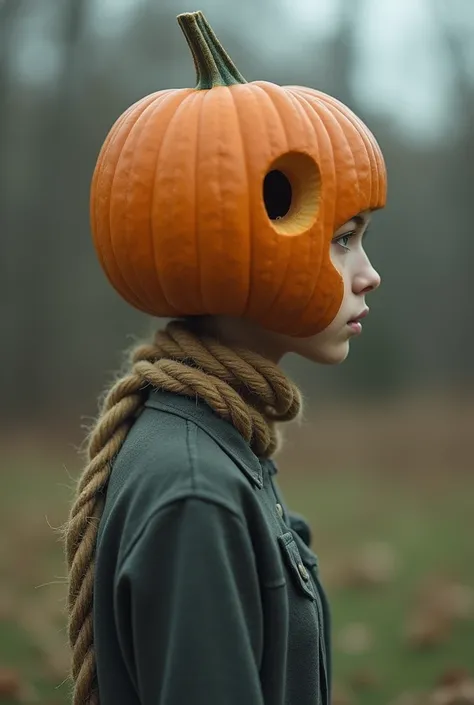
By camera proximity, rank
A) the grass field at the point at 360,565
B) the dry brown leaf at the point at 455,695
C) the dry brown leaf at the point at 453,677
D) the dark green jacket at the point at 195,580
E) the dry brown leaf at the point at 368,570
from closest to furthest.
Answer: the dark green jacket at the point at 195,580 < the dry brown leaf at the point at 455,695 < the dry brown leaf at the point at 453,677 < the grass field at the point at 360,565 < the dry brown leaf at the point at 368,570

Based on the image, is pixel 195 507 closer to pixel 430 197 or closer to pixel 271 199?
pixel 271 199

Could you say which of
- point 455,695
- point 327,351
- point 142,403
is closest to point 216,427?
point 142,403

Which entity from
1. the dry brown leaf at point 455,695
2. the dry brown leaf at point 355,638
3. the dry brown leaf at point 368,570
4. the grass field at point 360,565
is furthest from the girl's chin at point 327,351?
the dry brown leaf at point 368,570

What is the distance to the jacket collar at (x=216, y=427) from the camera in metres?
1.77

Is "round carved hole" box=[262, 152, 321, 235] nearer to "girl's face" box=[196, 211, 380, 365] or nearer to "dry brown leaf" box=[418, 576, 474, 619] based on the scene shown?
"girl's face" box=[196, 211, 380, 365]

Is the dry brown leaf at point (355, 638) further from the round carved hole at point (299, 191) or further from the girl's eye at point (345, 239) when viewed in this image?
the round carved hole at point (299, 191)

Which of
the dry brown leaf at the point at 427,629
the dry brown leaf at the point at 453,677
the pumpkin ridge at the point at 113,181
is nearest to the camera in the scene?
the pumpkin ridge at the point at 113,181

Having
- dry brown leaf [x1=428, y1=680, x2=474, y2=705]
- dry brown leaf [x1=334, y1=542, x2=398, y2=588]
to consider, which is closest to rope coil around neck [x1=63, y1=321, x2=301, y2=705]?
dry brown leaf [x1=428, y1=680, x2=474, y2=705]

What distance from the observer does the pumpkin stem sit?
197 cm

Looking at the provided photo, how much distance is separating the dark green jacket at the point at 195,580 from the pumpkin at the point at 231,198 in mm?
265

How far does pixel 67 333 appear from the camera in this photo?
7270mm

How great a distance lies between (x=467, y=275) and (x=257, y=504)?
5.88m

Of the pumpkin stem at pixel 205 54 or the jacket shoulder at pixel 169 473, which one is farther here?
the pumpkin stem at pixel 205 54

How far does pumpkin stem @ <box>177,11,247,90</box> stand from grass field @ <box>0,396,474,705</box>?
1.10 meters
